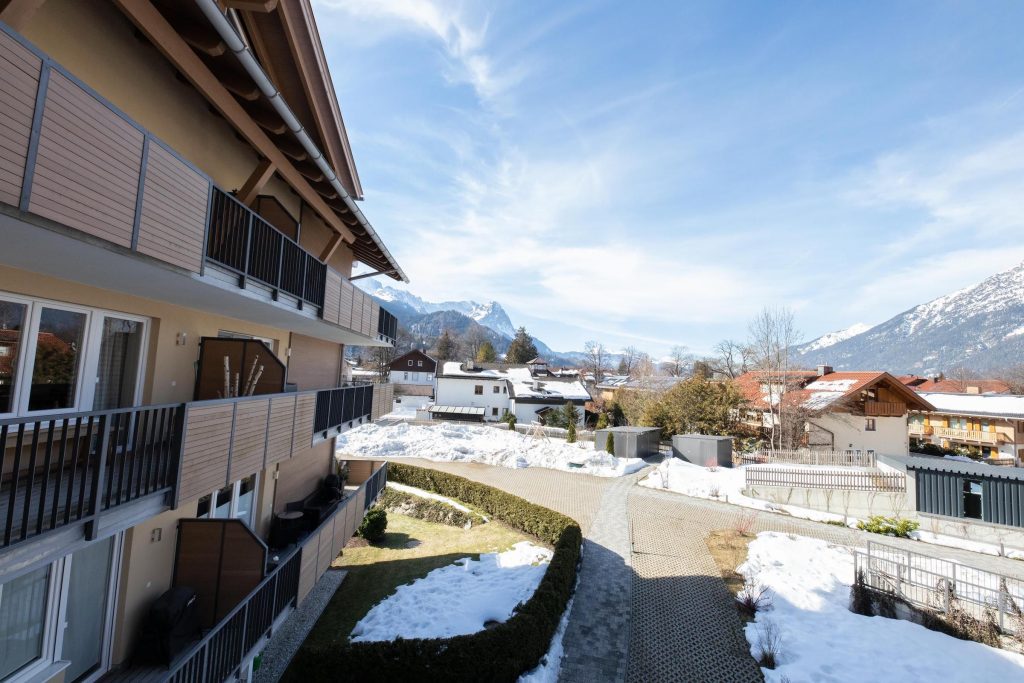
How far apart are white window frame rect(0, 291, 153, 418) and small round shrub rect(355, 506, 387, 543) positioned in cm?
1071

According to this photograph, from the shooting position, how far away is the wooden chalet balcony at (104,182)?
3.21 meters

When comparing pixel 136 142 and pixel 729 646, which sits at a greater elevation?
pixel 136 142

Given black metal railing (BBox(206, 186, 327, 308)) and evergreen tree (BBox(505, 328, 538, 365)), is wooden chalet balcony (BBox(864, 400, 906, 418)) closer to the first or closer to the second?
black metal railing (BBox(206, 186, 327, 308))

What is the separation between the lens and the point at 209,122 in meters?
7.47

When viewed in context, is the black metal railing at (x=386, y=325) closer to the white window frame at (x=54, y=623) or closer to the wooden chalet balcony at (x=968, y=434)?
the white window frame at (x=54, y=623)

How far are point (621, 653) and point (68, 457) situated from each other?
9643 millimetres

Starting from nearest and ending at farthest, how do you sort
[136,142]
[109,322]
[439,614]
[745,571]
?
[136,142], [109,322], [439,614], [745,571]

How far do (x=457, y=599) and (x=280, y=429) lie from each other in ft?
22.5

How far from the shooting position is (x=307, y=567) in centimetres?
887

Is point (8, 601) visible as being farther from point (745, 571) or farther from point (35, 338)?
point (745, 571)

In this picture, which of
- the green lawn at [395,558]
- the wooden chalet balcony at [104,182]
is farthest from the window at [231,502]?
the wooden chalet balcony at [104,182]

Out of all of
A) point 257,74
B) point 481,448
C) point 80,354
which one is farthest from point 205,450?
point 481,448

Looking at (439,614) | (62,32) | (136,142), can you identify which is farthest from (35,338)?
(439,614)

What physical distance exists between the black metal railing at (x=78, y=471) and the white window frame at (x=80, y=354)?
0.89 ft
